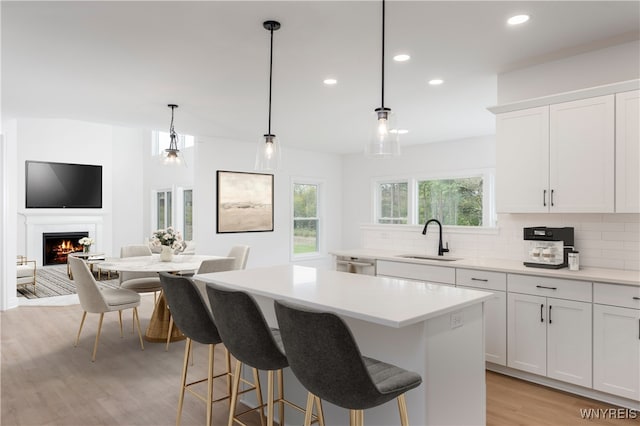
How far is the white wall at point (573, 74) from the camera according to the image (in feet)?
9.85

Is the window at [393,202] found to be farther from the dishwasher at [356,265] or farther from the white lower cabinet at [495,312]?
the white lower cabinet at [495,312]

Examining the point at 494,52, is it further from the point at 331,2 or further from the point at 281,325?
the point at 281,325

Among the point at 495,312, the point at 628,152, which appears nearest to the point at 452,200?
the point at 495,312

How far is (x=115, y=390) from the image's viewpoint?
313 centimetres

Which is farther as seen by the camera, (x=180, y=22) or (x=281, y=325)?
(x=180, y=22)

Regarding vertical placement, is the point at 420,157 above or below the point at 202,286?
above

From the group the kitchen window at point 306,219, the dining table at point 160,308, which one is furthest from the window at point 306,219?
the dining table at point 160,308

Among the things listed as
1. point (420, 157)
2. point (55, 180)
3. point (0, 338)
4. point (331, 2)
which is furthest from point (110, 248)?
point (331, 2)

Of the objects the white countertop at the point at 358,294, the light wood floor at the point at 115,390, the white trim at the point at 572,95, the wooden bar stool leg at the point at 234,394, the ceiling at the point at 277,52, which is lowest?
the light wood floor at the point at 115,390

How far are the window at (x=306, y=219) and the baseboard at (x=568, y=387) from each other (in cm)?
511

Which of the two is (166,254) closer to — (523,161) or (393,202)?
(523,161)

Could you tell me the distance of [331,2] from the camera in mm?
2416

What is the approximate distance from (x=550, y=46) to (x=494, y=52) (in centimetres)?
37

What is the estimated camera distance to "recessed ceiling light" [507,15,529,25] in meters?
2.59
